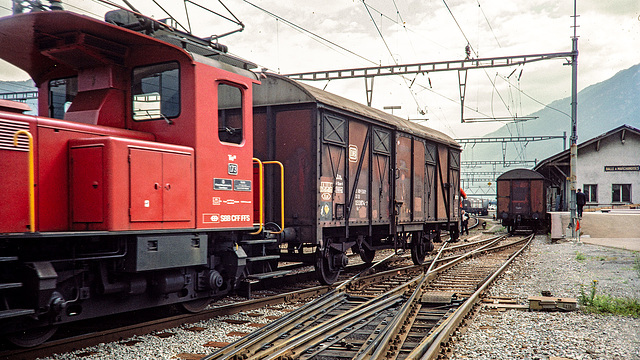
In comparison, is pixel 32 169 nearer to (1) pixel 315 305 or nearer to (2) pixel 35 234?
(2) pixel 35 234

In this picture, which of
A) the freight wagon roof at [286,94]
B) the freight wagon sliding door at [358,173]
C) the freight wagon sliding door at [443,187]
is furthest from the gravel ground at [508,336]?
the freight wagon sliding door at [443,187]

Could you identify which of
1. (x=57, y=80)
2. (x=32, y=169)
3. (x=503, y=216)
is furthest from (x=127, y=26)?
(x=503, y=216)

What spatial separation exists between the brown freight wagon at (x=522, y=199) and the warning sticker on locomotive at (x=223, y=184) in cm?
2609

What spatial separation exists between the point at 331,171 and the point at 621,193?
29.3m

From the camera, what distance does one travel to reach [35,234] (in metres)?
4.71

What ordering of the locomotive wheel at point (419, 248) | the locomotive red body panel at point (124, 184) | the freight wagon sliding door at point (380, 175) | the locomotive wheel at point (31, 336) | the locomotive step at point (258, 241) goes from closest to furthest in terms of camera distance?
the locomotive wheel at point (31, 336)
the locomotive red body panel at point (124, 184)
the locomotive step at point (258, 241)
the freight wagon sliding door at point (380, 175)
the locomotive wheel at point (419, 248)

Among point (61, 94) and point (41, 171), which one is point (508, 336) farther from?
point (61, 94)

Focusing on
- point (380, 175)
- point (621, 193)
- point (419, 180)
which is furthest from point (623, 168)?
point (380, 175)

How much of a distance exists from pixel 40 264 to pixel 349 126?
21.4ft

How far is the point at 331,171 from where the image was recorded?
9.53 m

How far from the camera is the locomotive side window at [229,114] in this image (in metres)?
6.93

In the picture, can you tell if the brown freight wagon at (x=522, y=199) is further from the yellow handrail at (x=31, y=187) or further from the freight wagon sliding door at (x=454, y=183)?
the yellow handrail at (x=31, y=187)

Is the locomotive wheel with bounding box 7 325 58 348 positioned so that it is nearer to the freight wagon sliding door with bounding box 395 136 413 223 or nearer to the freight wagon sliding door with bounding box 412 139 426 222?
the freight wagon sliding door with bounding box 395 136 413 223

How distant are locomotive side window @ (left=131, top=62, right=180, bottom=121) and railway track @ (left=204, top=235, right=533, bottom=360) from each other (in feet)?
10.0
